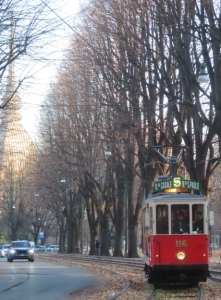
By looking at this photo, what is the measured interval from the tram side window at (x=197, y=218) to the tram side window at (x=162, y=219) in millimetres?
793

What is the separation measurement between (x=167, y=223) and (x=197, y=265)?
1.48m

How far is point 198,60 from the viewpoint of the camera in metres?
28.0

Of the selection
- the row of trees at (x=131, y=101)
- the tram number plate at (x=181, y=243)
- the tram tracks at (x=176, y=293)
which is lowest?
the tram tracks at (x=176, y=293)

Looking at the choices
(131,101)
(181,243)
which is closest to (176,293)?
(181,243)

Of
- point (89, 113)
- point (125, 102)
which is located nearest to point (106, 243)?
point (89, 113)

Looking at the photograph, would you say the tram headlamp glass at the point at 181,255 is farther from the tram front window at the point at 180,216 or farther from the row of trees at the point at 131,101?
the row of trees at the point at 131,101

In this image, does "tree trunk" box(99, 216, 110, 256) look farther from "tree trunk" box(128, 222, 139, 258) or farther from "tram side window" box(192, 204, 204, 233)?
"tram side window" box(192, 204, 204, 233)

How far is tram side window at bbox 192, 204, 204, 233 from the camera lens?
67.0 ft

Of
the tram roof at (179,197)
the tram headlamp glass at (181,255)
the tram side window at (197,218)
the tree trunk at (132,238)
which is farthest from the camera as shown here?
the tree trunk at (132,238)

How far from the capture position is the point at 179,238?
799 inches

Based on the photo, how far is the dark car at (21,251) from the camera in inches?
1963

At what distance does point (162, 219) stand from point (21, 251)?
31088 mm

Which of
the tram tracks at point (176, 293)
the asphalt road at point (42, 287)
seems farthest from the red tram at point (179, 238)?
the asphalt road at point (42, 287)

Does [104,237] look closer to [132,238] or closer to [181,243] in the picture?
[132,238]
